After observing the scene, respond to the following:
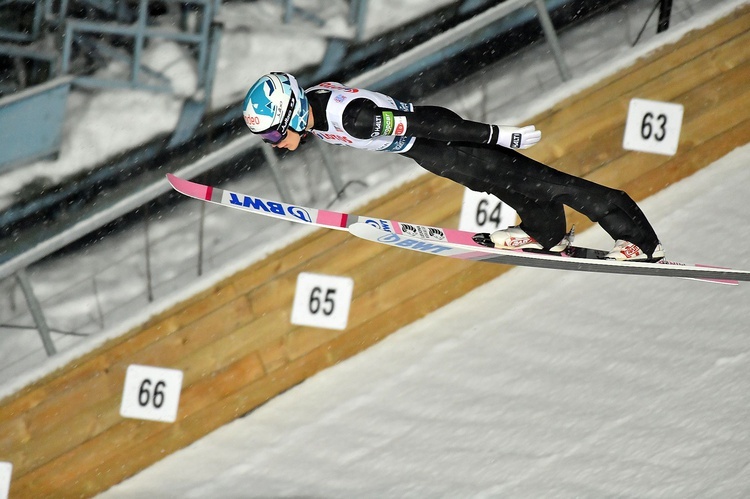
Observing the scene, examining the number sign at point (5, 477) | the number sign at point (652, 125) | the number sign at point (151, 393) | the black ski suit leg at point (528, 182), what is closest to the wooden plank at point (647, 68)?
the number sign at point (652, 125)

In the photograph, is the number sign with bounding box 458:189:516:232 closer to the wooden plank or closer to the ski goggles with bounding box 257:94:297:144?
the wooden plank

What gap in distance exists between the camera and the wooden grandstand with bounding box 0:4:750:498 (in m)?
6.95

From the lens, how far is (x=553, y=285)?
23.5 feet

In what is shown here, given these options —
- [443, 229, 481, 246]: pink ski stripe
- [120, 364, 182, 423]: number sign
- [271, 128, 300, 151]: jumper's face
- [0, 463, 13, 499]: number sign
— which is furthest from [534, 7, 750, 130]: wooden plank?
[0, 463, 13, 499]: number sign

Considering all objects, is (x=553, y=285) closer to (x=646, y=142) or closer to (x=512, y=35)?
(x=646, y=142)

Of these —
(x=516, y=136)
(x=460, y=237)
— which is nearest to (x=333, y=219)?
(x=460, y=237)

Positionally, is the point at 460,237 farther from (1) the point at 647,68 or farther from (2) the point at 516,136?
(1) the point at 647,68

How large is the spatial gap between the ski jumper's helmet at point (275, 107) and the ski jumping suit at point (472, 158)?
80 mm

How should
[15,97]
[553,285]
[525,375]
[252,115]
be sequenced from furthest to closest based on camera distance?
[15,97], [553,285], [525,375], [252,115]

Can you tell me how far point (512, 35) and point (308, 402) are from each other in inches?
115

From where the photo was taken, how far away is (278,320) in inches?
276

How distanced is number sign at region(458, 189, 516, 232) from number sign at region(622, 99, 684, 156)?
0.91 meters

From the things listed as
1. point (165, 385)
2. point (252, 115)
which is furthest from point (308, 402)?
point (252, 115)

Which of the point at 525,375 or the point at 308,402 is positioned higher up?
the point at 525,375
